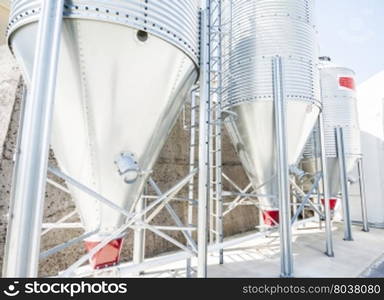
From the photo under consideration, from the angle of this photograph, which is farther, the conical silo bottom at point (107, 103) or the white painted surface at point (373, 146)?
the white painted surface at point (373, 146)

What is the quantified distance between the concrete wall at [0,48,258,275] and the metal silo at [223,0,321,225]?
4.79 ft

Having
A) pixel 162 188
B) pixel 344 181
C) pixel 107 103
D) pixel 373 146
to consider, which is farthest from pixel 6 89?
pixel 373 146

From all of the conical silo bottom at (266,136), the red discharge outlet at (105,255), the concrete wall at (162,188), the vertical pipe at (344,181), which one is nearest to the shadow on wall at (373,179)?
the vertical pipe at (344,181)

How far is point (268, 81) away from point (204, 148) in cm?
204

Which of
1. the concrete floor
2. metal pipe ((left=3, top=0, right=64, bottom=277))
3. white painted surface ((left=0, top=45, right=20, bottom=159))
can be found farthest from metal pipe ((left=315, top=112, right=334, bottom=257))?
white painted surface ((left=0, top=45, right=20, bottom=159))

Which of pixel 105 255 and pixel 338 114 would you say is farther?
pixel 338 114

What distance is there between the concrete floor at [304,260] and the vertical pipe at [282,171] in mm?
300

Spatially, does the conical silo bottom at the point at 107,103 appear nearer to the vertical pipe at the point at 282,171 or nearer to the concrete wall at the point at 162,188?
the concrete wall at the point at 162,188

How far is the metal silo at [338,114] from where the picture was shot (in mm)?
6523

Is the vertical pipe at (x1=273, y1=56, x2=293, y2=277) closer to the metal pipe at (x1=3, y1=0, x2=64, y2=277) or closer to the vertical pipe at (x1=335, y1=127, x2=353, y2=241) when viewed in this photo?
the metal pipe at (x1=3, y1=0, x2=64, y2=277)

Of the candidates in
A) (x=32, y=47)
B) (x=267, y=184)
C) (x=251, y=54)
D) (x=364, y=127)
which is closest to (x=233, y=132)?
(x=267, y=184)

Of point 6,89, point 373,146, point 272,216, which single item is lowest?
point 272,216

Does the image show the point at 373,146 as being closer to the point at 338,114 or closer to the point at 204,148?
the point at 338,114

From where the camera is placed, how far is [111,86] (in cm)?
195
